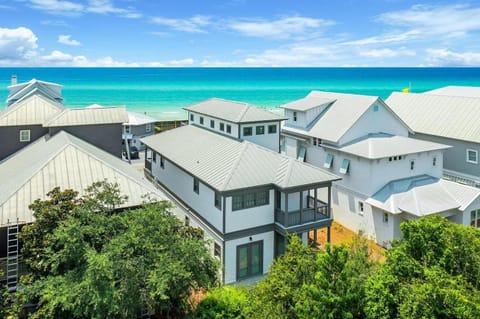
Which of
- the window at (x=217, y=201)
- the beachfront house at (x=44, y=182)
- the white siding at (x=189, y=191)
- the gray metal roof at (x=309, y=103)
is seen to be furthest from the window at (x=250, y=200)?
the gray metal roof at (x=309, y=103)

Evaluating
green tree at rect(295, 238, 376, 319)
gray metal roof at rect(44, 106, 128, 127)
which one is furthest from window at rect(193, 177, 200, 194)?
green tree at rect(295, 238, 376, 319)

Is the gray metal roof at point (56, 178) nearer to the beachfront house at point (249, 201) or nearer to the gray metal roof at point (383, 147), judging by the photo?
the beachfront house at point (249, 201)

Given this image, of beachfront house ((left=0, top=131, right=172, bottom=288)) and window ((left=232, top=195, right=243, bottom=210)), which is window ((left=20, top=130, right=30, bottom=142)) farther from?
window ((left=232, top=195, right=243, bottom=210))

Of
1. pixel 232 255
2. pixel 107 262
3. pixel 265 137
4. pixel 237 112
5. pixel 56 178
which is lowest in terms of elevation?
pixel 232 255

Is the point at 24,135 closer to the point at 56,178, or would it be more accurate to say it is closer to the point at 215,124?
the point at 56,178

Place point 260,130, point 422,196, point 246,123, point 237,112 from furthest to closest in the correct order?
point 237,112 < point 260,130 < point 246,123 < point 422,196

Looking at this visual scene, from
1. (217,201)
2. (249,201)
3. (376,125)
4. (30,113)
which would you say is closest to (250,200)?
(249,201)

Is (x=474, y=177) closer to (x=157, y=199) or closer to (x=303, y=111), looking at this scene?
(x=303, y=111)
